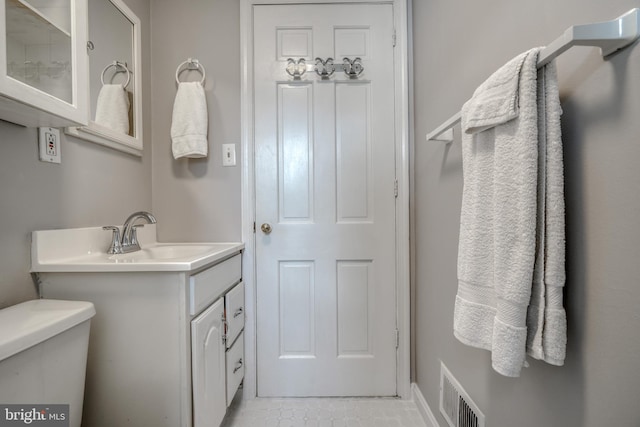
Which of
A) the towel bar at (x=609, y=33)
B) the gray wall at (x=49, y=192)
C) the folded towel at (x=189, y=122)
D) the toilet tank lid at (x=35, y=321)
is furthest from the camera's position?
the folded towel at (x=189, y=122)

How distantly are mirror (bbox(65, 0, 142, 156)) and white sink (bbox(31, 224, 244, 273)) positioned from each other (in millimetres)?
387

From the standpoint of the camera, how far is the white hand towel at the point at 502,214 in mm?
505

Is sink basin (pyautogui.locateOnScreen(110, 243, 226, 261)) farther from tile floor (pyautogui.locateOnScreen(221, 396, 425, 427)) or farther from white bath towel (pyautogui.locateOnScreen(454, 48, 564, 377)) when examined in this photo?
white bath towel (pyautogui.locateOnScreen(454, 48, 564, 377))

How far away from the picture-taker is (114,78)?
123 cm

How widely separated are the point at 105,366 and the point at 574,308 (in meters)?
1.24

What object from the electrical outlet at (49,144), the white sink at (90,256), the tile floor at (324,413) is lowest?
the tile floor at (324,413)

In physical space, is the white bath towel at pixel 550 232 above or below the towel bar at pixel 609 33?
below

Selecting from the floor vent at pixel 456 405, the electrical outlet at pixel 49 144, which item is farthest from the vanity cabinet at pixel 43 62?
the floor vent at pixel 456 405

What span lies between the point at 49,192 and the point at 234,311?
827 mm

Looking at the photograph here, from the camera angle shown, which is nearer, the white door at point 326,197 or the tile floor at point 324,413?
the tile floor at point 324,413

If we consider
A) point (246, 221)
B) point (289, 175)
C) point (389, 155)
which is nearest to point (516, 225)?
point (389, 155)

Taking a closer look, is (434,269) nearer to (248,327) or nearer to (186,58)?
(248,327)

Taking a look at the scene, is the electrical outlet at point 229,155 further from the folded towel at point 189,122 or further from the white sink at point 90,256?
the white sink at point 90,256

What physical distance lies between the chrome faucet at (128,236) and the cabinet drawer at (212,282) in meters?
0.34
